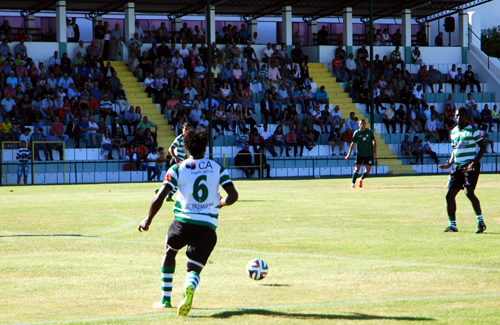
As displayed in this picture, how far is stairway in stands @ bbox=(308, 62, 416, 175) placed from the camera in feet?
130

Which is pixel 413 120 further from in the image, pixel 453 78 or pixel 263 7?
Result: pixel 263 7

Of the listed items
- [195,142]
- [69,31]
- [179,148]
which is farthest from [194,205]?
[69,31]

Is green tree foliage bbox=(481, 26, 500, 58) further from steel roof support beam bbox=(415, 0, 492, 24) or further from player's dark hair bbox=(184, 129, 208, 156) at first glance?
player's dark hair bbox=(184, 129, 208, 156)

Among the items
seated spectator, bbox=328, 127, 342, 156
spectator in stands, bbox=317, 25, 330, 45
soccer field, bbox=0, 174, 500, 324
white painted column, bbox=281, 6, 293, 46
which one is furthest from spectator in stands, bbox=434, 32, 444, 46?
soccer field, bbox=0, 174, 500, 324

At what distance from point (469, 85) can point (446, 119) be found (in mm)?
5472

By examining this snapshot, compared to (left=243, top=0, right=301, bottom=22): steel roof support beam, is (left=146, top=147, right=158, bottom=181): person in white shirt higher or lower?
lower

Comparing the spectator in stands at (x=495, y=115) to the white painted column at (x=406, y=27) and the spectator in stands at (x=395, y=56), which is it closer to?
the spectator in stands at (x=395, y=56)

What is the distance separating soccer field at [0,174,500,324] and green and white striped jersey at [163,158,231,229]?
0.86 meters

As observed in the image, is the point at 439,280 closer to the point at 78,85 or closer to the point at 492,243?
the point at 492,243

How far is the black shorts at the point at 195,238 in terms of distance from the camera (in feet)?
23.2

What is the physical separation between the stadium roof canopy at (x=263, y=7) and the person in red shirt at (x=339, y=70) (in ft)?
13.3

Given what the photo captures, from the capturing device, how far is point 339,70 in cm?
4375

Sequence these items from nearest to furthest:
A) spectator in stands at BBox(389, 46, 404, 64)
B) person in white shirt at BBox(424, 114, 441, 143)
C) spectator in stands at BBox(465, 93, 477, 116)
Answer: person in white shirt at BBox(424, 114, 441, 143)
spectator in stands at BBox(465, 93, 477, 116)
spectator in stands at BBox(389, 46, 404, 64)

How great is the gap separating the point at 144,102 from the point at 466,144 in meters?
26.4
